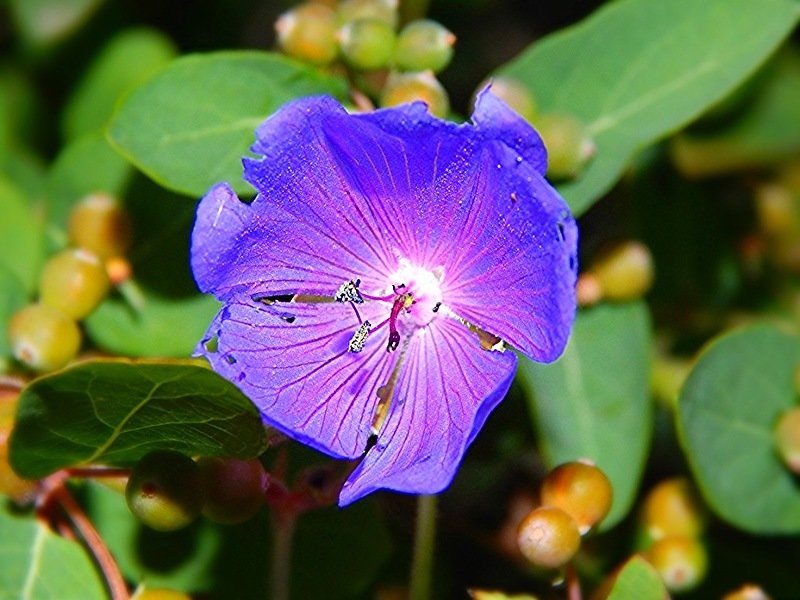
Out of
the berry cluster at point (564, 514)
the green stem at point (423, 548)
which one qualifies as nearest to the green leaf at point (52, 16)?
the green stem at point (423, 548)

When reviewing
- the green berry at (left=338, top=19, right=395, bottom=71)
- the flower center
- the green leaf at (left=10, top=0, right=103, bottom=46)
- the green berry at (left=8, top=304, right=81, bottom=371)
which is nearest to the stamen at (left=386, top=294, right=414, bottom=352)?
the flower center

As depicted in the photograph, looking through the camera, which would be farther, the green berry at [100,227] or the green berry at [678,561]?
the green berry at [100,227]

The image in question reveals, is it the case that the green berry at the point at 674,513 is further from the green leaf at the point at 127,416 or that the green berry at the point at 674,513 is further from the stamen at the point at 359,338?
the green leaf at the point at 127,416

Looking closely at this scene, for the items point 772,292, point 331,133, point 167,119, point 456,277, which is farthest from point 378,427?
point 772,292

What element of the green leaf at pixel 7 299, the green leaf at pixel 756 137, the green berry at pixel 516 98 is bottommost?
the green leaf at pixel 756 137

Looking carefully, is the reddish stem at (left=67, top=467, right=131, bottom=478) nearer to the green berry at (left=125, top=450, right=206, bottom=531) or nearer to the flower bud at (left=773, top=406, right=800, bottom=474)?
the green berry at (left=125, top=450, right=206, bottom=531)

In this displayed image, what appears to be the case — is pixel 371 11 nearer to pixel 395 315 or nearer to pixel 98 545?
pixel 395 315
